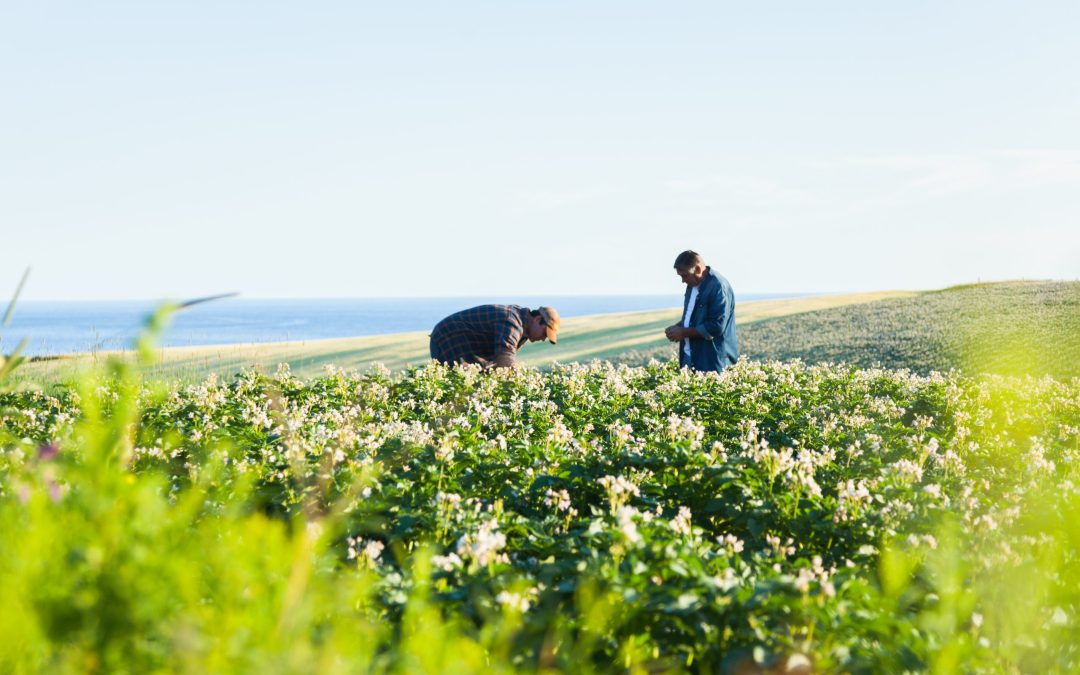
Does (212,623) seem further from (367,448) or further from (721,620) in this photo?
(367,448)

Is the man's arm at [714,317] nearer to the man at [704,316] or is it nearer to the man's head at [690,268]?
the man at [704,316]

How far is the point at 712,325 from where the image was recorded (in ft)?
36.8

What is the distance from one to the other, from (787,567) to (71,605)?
3327 millimetres

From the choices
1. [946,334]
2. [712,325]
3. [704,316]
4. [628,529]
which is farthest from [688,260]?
[946,334]

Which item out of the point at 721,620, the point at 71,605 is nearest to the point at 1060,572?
the point at 721,620

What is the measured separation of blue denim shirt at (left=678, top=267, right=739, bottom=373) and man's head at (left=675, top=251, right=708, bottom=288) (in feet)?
0.29

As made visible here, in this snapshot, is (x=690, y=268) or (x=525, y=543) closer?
(x=525, y=543)

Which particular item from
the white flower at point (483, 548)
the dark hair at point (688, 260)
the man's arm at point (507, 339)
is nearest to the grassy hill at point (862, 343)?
the man's arm at point (507, 339)

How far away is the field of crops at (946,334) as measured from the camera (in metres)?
19.5

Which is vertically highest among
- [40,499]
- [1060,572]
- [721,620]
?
[40,499]

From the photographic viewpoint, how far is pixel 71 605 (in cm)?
205

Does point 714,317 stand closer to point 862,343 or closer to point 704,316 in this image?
point 704,316

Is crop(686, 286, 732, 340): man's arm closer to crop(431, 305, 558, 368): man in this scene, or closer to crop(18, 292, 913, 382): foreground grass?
crop(431, 305, 558, 368): man

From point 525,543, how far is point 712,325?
7364 millimetres
